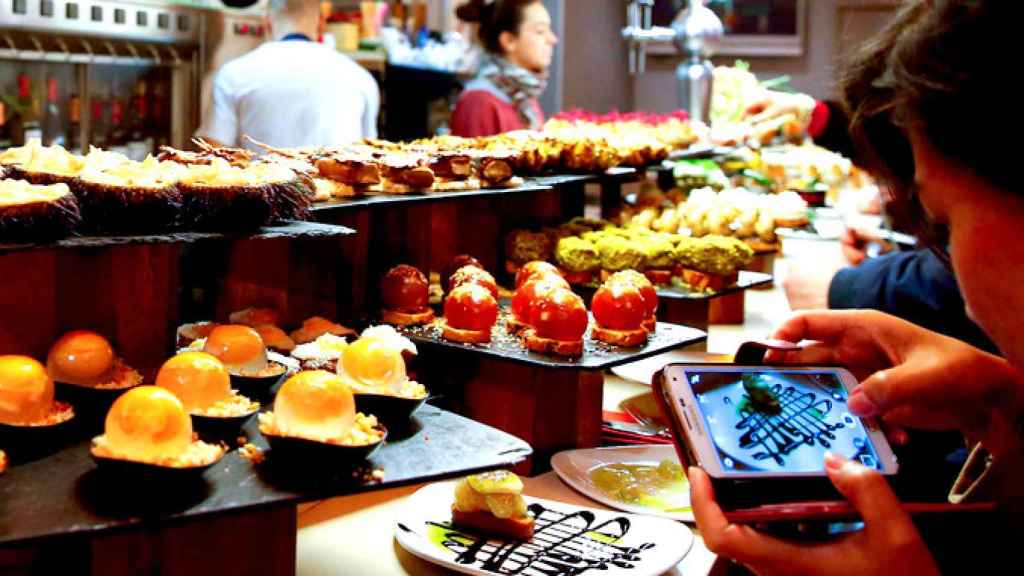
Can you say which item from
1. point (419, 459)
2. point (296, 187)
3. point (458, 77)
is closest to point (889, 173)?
point (419, 459)

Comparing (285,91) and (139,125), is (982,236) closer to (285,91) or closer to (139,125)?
(285,91)

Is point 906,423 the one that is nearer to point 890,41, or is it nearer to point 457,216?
point 890,41

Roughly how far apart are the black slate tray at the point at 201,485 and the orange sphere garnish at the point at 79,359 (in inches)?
4.2

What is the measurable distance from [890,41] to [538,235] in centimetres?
196

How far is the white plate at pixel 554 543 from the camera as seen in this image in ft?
6.10

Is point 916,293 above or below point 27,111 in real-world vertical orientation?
below

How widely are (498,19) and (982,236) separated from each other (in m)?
4.85

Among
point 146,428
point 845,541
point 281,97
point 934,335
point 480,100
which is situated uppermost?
point 480,100

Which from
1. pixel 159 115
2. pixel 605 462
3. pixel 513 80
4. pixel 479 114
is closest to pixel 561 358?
pixel 605 462

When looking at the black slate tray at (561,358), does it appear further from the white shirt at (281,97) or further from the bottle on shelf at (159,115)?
the bottle on shelf at (159,115)

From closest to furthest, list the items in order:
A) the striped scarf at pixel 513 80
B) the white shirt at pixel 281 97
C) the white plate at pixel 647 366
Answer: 1. the white plate at pixel 647 366
2. the white shirt at pixel 281 97
3. the striped scarf at pixel 513 80

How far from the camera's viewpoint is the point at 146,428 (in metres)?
1.44

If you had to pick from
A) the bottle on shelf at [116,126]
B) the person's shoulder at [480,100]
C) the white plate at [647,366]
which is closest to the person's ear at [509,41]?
the person's shoulder at [480,100]

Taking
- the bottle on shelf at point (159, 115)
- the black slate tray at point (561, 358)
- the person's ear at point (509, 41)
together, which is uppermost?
the person's ear at point (509, 41)
